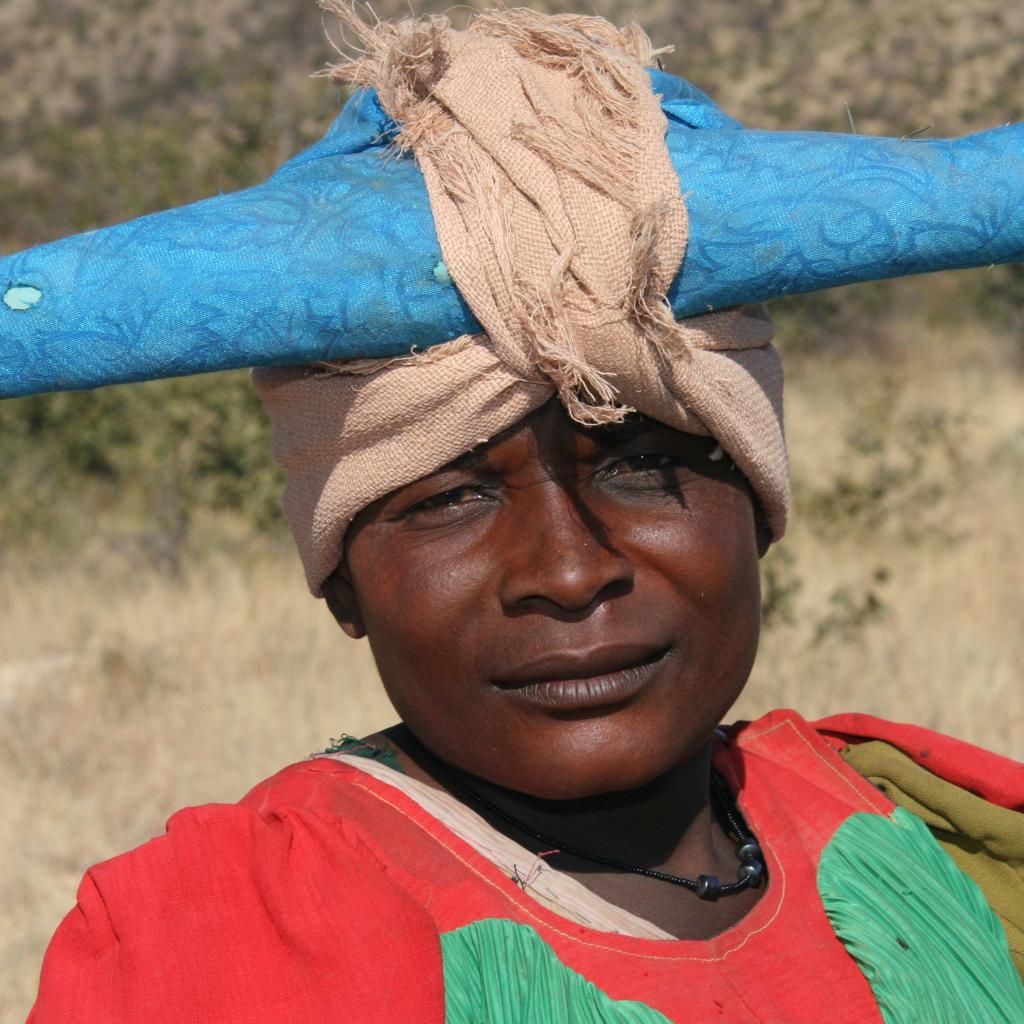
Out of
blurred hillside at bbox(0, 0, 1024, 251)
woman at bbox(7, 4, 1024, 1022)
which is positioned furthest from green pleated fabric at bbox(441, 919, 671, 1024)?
blurred hillside at bbox(0, 0, 1024, 251)

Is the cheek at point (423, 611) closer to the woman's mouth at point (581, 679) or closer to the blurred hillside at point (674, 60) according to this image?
the woman's mouth at point (581, 679)

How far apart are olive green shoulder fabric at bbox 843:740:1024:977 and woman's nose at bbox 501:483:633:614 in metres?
0.75

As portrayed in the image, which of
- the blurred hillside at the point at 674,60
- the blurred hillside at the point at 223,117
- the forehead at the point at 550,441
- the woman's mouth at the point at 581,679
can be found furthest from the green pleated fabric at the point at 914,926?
the blurred hillside at the point at 674,60

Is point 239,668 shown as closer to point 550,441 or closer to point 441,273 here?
point 550,441

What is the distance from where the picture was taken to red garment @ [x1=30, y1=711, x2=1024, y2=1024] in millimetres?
1657

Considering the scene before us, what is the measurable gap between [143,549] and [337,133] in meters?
6.32

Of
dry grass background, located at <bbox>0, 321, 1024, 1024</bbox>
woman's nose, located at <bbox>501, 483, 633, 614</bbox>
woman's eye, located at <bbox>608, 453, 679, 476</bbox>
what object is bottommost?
dry grass background, located at <bbox>0, 321, 1024, 1024</bbox>

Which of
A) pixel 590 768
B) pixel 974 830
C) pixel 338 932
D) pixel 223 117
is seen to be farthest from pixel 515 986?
pixel 223 117

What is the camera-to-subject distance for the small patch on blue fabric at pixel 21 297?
1.64 m

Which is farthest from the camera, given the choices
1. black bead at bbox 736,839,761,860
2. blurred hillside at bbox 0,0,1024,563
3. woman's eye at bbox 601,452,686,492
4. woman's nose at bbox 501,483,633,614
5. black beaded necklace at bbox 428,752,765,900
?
blurred hillside at bbox 0,0,1024,563

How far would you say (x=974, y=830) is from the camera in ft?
7.76

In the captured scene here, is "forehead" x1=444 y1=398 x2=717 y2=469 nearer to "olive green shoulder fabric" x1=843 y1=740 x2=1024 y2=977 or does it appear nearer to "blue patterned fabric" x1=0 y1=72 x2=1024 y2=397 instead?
"blue patterned fabric" x1=0 y1=72 x2=1024 y2=397

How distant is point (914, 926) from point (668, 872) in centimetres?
34

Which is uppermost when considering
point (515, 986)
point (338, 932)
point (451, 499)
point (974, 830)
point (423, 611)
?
point (451, 499)
